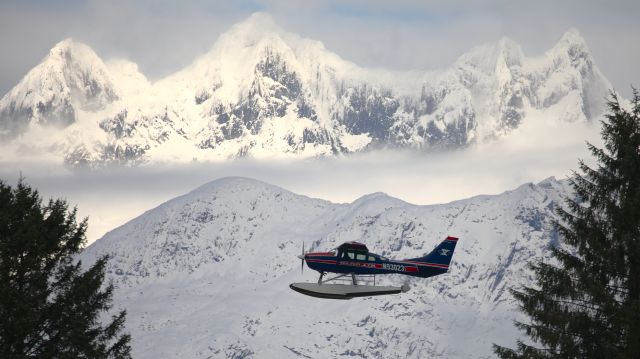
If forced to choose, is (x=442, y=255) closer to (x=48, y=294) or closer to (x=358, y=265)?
(x=358, y=265)

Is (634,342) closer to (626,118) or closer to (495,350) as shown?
(495,350)

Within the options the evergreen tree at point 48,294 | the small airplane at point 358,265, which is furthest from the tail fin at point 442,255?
the evergreen tree at point 48,294

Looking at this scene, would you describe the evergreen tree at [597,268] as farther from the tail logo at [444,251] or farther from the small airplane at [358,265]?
the tail logo at [444,251]

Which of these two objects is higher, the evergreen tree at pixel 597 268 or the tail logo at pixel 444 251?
the tail logo at pixel 444 251

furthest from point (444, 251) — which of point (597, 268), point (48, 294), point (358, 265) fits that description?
point (48, 294)

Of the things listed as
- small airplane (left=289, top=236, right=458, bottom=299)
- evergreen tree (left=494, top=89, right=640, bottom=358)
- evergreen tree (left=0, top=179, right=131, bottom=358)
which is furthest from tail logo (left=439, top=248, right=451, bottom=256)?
evergreen tree (left=0, top=179, right=131, bottom=358)

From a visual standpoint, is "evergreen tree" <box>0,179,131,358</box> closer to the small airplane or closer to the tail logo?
the small airplane
